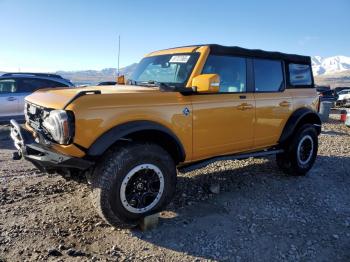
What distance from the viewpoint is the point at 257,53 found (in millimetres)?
5180

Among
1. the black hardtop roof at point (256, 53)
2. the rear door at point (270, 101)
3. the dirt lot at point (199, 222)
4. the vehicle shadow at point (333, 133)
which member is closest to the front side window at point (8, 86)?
the dirt lot at point (199, 222)

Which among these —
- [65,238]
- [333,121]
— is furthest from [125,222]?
[333,121]

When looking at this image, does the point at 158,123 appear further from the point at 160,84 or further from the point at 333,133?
the point at 333,133

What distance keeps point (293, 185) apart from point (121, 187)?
3.17 meters

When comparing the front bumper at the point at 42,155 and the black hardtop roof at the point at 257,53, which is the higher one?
the black hardtop roof at the point at 257,53

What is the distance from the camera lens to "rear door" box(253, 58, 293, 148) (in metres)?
5.09

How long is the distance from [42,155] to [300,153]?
168 inches

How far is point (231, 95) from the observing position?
459 cm

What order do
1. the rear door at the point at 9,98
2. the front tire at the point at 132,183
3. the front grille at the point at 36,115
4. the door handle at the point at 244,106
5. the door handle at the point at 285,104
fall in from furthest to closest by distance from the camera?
the rear door at the point at 9,98, the door handle at the point at 285,104, the door handle at the point at 244,106, the front grille at the point at 36,115, the front tire at the point at 132,183

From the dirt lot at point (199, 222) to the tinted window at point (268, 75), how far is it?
153 cm

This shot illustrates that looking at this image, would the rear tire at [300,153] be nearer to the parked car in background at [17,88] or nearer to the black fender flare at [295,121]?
the black fender flare at [295,121]

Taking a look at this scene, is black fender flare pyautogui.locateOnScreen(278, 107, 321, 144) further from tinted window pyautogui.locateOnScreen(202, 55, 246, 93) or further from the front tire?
the front tire

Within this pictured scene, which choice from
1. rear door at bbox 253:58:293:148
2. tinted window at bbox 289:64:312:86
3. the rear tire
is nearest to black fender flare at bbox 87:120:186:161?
rear door at bbox 253:58:293:148

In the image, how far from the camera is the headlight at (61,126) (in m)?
3.25
